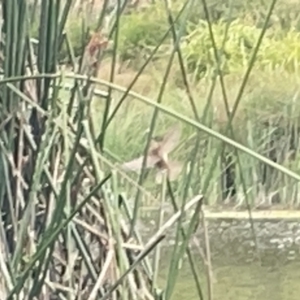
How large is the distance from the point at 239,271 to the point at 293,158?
87 cm

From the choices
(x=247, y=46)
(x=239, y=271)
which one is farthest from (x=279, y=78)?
(x=239, y=271)

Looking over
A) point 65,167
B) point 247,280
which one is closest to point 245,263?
point 247,280

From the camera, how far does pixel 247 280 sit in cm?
167

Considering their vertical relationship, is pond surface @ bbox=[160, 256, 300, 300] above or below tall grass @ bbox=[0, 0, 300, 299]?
below

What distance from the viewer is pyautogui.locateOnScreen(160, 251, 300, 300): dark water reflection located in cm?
162

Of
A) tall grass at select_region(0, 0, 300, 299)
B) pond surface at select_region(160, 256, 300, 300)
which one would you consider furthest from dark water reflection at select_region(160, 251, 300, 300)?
tall grass at select_region(0, 0, 300, 299)

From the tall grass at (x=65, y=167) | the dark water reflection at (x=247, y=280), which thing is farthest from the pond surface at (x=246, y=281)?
the tall grass at (x=65, y=167)

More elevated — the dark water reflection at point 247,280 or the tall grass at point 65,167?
the tall grass at point 65,167

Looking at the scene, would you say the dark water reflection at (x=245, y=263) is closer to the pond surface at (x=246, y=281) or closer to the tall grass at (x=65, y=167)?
the pond surface at (x=246, y=281)

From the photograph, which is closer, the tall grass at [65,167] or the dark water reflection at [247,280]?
the tall grass at [65,167]

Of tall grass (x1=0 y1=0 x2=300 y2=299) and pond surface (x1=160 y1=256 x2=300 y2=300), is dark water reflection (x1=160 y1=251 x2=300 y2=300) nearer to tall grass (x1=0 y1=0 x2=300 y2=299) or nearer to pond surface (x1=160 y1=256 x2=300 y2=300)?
pond surface (x1=160 y1=256 x2=300 y2=300)

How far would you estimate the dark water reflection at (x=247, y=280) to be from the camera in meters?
1.62

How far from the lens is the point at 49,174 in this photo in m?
0.98

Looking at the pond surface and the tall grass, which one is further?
the pond surface
